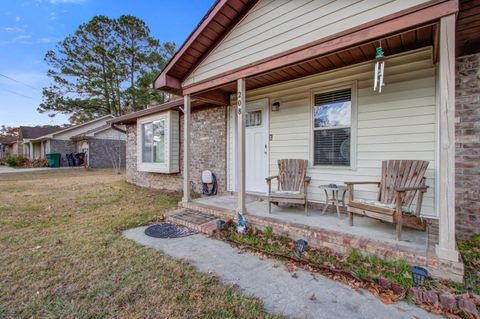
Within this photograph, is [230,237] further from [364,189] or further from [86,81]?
[86,81]

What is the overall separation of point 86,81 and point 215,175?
64.7 ft

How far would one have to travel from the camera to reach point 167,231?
379 centimetres

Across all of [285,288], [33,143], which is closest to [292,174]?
[285,288]

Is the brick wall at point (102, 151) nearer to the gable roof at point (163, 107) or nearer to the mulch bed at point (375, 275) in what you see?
the gable roof at point (163, 107)

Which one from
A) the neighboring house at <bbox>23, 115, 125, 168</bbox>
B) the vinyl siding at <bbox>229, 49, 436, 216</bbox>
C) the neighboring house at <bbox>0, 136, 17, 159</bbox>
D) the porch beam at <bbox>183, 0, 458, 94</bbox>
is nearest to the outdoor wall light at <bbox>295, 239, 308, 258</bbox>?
the vinyl siding at <bbox>229, 49, 436, 216</bbox>

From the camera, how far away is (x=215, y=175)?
6.04 meters

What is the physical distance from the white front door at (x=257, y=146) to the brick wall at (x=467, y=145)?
9.99ft

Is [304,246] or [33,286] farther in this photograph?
[304,246]

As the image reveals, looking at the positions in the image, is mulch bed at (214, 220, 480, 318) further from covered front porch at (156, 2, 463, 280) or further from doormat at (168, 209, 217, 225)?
doormat at (168, 209, 217, 225)

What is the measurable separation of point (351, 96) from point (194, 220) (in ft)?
11.3

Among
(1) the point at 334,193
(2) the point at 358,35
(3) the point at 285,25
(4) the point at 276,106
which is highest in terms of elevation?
(3) the point at 285,25

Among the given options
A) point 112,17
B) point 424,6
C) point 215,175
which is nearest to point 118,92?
point 112,17

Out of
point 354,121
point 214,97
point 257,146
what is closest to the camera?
point 354,121

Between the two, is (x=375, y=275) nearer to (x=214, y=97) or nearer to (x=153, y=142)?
(x=214, y=97)
